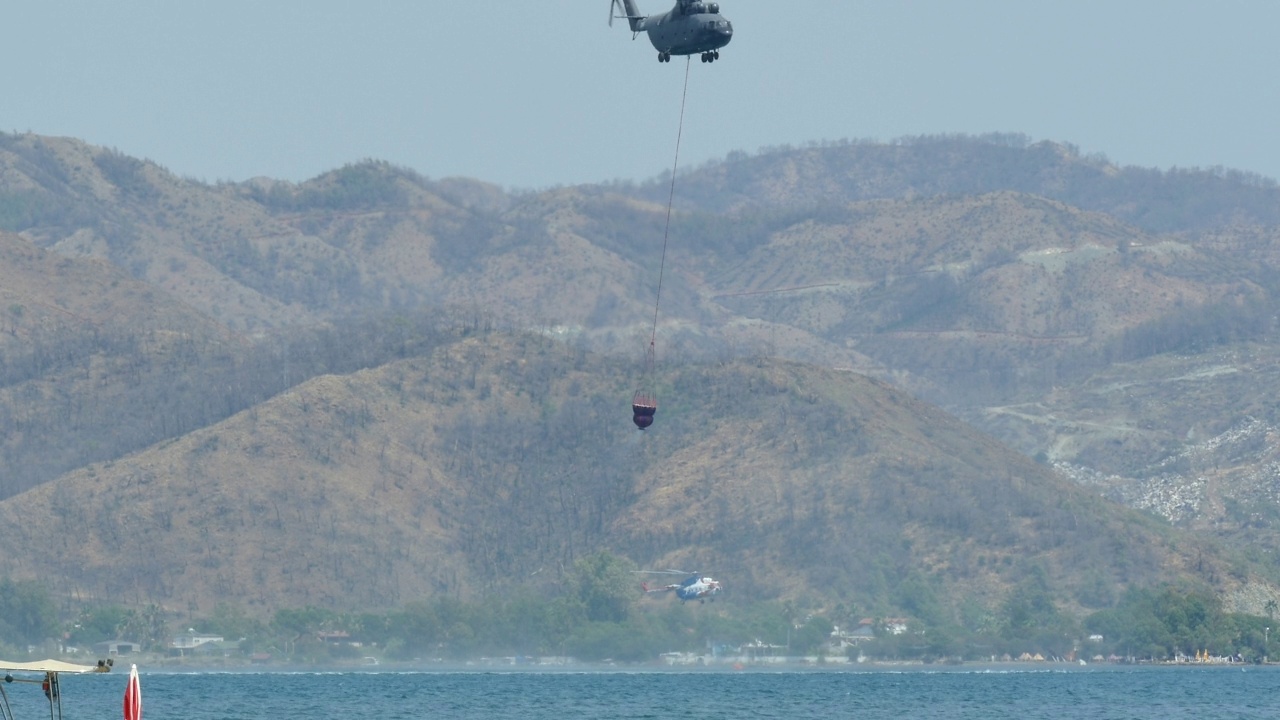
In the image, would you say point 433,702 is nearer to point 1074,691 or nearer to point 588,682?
point 588,682

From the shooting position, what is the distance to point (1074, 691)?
153625 millimetres

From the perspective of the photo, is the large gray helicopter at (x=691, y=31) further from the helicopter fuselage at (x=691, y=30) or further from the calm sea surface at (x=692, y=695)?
the calm sea surface at (x=692, y=695)

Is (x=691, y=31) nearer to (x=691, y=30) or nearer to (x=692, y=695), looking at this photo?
(x=691, y=30)

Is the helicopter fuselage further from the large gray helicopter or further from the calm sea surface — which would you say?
the calm sea surface

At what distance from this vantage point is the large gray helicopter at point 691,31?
269 ft

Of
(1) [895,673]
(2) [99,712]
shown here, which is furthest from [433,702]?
(1) [895,673]

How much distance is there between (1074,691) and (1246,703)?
16084mm

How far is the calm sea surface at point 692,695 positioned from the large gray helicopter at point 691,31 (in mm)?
48934

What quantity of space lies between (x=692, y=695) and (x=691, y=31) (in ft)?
236

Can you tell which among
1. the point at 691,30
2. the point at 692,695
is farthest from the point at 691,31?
the point at 692,695

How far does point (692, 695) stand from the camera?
146 metres

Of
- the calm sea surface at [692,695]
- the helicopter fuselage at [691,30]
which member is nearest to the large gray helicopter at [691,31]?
the helicopter fuselage at [691,30]

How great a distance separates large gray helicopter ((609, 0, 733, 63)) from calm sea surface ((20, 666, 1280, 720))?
1927 inches

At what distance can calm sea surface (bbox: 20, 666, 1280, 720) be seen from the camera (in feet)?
421
